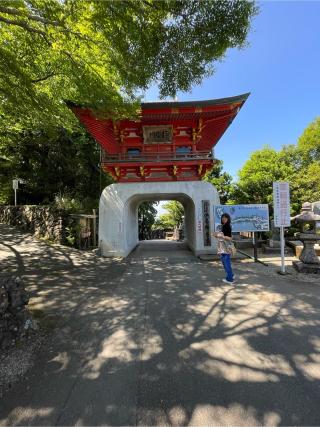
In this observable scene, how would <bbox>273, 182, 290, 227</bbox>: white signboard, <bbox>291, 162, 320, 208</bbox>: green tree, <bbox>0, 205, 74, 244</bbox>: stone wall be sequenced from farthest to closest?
<bbox>291, 162, 320, 208</bbox>: green tree, <bbox>0, 205, 74, 244</bbox>: stone wall, <bbox>273, 182, 290, 227</bbox>: white signboard

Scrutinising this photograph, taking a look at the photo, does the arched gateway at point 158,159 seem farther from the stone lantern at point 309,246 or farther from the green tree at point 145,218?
the green tree at point 145,218

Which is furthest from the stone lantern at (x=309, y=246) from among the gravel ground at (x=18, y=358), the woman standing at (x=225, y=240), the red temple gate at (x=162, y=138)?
the gravel ground at (x=18, y=358)

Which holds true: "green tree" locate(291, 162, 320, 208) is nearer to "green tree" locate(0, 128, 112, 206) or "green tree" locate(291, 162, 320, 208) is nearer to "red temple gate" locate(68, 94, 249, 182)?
"red temple gate" locate(68, 94, 249, 182)

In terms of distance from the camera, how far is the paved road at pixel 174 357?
2.26 m

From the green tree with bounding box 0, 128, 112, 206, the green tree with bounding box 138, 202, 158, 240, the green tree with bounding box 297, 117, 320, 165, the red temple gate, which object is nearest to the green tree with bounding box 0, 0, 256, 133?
the red temple gate

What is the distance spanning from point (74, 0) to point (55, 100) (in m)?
4.61

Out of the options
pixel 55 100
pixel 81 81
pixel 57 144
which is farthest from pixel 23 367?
pixel 57 144

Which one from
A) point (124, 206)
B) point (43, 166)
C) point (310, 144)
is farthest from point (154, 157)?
point (310, 144)

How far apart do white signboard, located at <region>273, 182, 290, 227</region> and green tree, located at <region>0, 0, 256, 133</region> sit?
13.3ft

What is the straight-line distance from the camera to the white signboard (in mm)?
7605

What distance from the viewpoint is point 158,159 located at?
11.0 m

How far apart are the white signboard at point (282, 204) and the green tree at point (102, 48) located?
160 inches

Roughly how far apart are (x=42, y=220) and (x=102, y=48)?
8258mm

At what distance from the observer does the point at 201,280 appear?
6824mm
